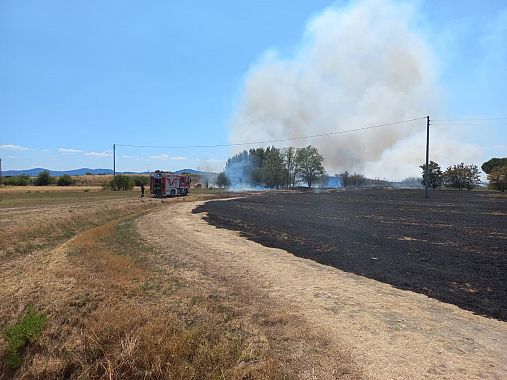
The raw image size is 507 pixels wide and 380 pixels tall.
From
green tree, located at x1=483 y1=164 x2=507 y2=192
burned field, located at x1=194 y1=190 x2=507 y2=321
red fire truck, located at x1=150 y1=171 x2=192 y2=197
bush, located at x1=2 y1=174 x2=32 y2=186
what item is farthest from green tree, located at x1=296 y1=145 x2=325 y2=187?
burned field, located at x1=194 y1=190 x2=507 y2=321

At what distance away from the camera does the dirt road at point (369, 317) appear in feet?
19.8

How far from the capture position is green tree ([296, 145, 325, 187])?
410 ft

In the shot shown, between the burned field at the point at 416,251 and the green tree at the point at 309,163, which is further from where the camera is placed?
the green tree at the point at 309,163

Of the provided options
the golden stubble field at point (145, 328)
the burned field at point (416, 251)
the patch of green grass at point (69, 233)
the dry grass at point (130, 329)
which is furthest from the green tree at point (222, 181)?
the dry grass at point (130, 329)

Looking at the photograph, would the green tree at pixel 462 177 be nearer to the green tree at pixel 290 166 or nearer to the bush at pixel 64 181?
the green tree at pixel 290 166

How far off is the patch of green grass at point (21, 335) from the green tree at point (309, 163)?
11814 centimetres

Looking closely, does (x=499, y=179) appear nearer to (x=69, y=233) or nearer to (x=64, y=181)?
Answer: (x=69, y=233)

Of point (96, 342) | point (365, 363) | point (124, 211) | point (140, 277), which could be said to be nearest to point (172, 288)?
point (140, 277)

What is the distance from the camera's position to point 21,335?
8.56m

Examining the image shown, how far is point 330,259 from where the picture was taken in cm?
1428

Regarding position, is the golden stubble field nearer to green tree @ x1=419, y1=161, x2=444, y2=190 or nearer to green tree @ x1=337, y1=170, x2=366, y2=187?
green tree @ x1=419, y1=161, x2=444, y2=190

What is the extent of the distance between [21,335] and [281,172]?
116772 mm

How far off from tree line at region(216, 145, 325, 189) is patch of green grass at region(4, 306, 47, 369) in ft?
377

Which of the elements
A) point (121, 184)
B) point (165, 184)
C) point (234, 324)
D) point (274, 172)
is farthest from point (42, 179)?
point (234, 324)
